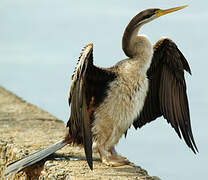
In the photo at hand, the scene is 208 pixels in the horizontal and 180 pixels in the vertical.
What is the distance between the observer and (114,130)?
357 centimetres

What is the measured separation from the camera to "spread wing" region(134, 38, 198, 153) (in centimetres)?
408

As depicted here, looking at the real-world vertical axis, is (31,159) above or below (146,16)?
below

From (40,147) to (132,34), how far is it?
4.73ft

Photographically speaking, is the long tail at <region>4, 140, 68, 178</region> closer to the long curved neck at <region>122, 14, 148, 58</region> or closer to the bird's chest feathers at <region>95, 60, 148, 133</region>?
the bird's chest feathers at <region>95, 60, 148, 133</region>

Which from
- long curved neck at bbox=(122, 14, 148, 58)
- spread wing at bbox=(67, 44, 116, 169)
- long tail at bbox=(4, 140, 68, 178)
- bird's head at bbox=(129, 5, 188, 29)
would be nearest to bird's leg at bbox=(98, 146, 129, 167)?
spread wing at bbox=(67, 44, 116, 169)

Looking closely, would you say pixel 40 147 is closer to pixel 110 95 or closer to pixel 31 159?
pixel 31 159

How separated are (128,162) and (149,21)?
1.22 meters

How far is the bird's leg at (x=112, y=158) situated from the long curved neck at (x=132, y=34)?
0.86 metres

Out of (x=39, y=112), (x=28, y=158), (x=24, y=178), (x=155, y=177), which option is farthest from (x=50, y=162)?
(x=39, y=112)

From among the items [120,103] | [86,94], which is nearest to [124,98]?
[120,103]

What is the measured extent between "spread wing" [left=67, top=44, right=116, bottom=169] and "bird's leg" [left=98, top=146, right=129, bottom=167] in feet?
0.65

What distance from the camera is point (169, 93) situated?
4.18 metres

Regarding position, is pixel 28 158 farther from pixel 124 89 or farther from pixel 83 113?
pixel 124 89

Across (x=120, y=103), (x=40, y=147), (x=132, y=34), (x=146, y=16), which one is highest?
(x=146, y=16)
